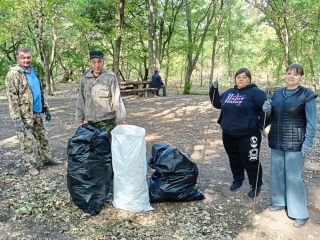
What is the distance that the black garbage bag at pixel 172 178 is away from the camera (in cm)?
335

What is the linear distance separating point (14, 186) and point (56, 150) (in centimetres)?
166

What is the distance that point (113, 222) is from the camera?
3.00 m

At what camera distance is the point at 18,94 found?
3971mm

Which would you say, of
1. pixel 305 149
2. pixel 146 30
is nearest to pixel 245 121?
pixel 305 149

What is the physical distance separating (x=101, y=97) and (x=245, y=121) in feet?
5.77

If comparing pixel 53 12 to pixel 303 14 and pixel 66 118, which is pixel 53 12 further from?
pixel 303 14

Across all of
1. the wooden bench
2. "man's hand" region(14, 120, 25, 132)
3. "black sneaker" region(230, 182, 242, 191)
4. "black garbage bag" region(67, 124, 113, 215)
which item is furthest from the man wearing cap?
the wooden bench

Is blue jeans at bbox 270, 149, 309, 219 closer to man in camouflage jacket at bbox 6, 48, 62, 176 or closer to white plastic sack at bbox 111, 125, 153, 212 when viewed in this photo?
white plastic sack at bbox 111, 125, 153, 212

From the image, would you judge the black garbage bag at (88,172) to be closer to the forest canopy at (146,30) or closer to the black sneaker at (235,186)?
the black sneaker at (235,186)

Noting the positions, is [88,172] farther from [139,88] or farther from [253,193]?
[139,88]

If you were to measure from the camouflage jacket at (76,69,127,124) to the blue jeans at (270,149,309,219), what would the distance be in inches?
75.8

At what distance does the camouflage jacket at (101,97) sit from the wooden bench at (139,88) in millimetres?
9649

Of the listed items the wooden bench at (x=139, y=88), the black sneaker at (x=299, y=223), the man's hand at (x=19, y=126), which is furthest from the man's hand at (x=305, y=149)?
the wooden bench at (x=139, y=88)

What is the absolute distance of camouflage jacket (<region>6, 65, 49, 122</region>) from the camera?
390cm
